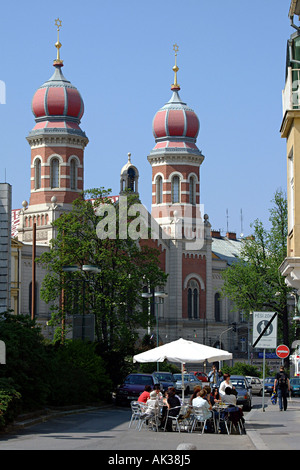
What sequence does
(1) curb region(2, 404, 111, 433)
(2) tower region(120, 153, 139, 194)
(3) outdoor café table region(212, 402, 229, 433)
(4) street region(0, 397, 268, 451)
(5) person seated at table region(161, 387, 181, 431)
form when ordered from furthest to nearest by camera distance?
(2) tower region(120, 153, 139, 194)
(5) person seated at table region(161, 387, 181, 431)
(3) outdoor café table region(212, 402, 229, 433)
(1) curb region(2, 404, 111, 433)
(4) street region(0, 397, 268, 451)

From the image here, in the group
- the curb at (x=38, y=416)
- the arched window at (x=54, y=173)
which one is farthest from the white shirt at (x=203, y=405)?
the arched window at (x=54, y=173)

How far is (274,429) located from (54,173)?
57354 mm

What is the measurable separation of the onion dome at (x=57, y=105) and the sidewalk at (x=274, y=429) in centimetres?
4930

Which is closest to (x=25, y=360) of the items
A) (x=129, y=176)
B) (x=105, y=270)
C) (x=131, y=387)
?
(x=131, y=387)

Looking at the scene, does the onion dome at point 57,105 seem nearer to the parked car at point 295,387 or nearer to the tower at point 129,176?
the tower at point 129,176

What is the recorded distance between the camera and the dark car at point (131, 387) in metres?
37.0

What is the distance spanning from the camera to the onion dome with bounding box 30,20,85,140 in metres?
80.1

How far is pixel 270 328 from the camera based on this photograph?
29188 mm

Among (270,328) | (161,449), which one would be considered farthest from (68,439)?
(270,328)

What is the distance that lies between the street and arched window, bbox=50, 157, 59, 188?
176 ft

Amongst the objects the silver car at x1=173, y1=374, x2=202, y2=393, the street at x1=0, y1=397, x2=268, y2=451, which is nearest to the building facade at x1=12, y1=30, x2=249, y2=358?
the silver car at x1=173, y1=374, x2=202, y2=393

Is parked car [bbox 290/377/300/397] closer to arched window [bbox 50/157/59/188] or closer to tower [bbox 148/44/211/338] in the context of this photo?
arched window [bbox 50/157/59/188]

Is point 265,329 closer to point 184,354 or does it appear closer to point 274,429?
point 184,354

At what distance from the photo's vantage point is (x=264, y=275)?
64.2 m
